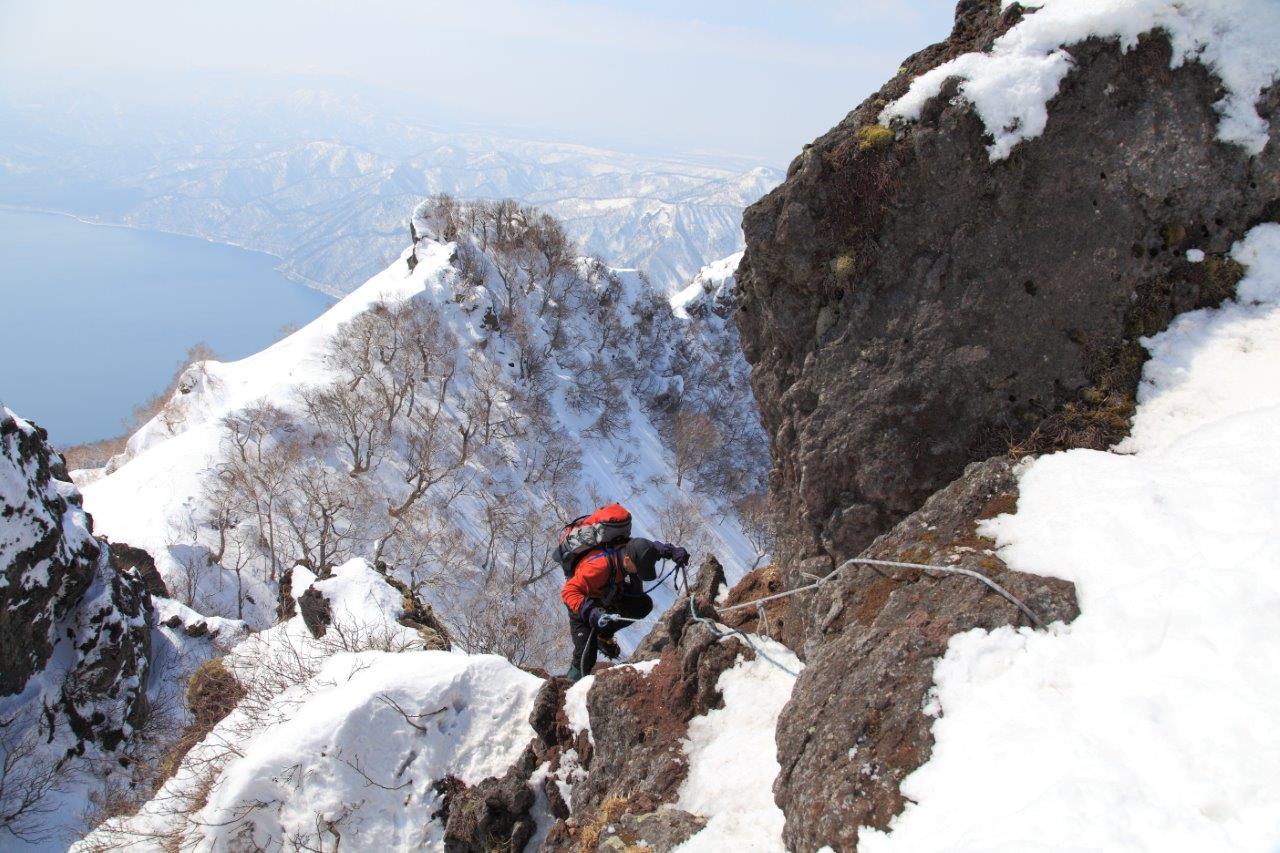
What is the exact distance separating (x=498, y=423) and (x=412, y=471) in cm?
722

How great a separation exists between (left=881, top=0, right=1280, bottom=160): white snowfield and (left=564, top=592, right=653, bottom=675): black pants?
7683mm

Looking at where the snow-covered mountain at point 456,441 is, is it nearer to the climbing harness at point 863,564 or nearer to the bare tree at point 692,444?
the bare tree at point 692,444

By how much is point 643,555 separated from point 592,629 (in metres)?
1.37

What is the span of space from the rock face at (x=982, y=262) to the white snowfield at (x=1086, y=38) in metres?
0.14

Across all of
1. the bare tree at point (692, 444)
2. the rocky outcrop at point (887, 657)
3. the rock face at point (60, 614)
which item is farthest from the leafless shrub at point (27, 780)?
the bare tree at point (692, 444)

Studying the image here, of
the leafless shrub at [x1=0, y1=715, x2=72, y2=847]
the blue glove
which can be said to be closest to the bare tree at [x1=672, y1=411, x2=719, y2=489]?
the leafless shrub at [x1=0, y1=715, x2=72, y2=847]

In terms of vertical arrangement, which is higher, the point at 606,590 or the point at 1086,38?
the point at 1086,38

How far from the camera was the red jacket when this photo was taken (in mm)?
9148

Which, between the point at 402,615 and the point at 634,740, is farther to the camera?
the point at 402,615

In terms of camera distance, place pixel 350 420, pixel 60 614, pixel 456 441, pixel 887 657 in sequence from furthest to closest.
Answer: pixel 456 441
pixel 350 420
pixel 60 614
pixel 887 657

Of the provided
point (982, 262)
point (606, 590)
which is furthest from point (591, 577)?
point (982, 262)

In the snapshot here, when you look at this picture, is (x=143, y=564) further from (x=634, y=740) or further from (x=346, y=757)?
(x=634, y=740)

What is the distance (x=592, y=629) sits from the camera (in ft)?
30.9

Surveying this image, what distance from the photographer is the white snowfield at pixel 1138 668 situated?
3.34m
